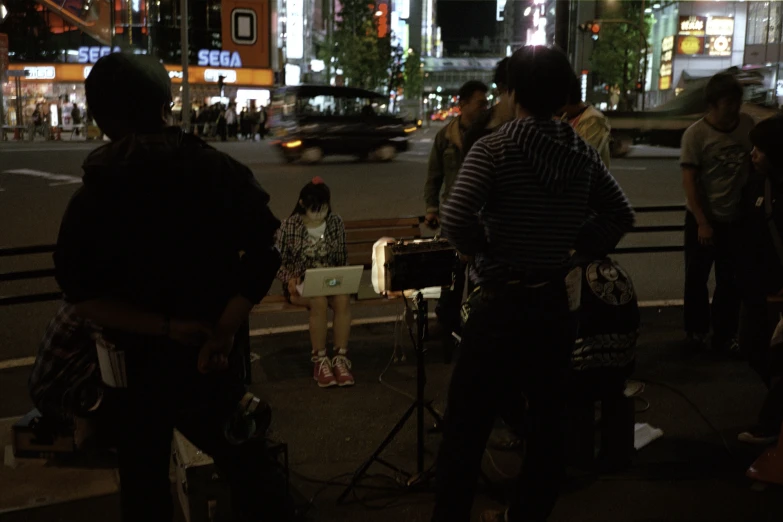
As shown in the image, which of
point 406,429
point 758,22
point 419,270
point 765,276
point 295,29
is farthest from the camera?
point 295,29

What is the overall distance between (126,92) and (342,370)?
340cm

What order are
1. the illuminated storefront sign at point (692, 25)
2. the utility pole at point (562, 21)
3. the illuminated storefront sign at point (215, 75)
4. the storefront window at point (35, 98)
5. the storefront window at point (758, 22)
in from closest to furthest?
the utility pole at point (562, 21) → the storefront window at point (35, 98) → the storefront window at point (758, 22) → the illuminated storefront sign at point (215, 75) → the illuminated storefront sign at point (692, 25)

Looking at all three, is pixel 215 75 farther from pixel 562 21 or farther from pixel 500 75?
pixel 500 75

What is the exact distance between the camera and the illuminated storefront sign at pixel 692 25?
55.7 metres

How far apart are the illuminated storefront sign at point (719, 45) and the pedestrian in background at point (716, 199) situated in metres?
55.7

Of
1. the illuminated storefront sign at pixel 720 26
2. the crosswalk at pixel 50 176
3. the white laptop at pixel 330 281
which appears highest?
the illuminated storefront sign at pixel 720 26

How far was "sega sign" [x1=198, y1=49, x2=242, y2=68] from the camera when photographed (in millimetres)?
49344

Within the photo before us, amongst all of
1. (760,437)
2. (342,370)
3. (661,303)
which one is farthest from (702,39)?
(760,437)

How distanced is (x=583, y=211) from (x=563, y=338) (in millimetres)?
459

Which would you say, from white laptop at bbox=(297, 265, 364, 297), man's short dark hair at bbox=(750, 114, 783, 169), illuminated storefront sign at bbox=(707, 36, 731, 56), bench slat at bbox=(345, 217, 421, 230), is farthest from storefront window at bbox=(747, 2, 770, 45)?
white laptop at bbox=(297, 265, 364, 297)

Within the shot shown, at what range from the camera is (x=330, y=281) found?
5.39 metres

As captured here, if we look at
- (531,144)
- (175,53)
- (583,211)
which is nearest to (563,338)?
(583,211)

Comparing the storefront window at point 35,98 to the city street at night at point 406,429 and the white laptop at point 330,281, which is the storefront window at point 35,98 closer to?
the city street at night at point 406,429

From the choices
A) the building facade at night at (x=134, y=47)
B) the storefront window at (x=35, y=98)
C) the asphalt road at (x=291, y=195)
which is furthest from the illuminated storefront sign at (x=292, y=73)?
the asphalt road at (x=291, y=195)
